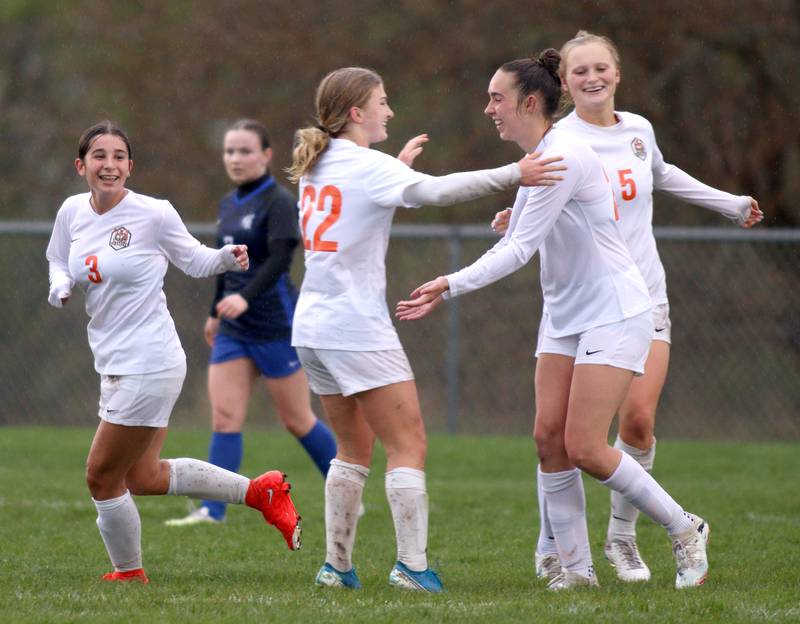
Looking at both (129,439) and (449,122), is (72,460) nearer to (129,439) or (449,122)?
(129,439)

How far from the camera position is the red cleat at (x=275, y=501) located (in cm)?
583

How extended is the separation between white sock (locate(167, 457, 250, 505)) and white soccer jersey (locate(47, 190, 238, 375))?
57 centimetres

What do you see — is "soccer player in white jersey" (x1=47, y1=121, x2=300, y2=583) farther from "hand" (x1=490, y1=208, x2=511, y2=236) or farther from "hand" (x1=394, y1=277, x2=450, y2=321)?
"hand" (x1=490, y1=208, x2=511, y2=236)

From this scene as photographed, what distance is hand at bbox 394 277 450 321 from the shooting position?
489 cm

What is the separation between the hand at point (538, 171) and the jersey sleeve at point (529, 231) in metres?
0.09

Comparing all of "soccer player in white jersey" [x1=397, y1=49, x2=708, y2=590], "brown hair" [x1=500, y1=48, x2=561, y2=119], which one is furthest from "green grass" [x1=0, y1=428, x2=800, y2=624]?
"brown hair" [x1=500, y1=48, x2=561, y2=119]

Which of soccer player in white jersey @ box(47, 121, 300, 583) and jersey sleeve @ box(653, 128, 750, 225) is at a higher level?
jersey sleeve @ box(653, 128, 750, 225)

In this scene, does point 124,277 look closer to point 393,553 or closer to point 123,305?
point 123,305

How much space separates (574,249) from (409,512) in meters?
1.20

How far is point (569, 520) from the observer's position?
5469mm

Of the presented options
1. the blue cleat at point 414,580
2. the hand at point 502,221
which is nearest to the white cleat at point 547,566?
the blue cleat at point 414,580

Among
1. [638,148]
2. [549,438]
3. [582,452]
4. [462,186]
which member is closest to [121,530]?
[549,438]

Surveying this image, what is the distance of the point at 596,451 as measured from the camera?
5191mm

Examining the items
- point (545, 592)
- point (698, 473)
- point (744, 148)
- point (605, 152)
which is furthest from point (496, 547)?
point (744, 148)
